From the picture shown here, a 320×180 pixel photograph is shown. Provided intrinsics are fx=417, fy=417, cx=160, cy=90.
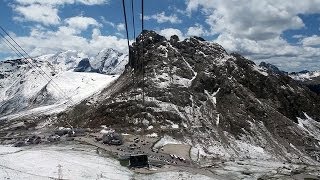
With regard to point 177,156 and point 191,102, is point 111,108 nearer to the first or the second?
point 191,102

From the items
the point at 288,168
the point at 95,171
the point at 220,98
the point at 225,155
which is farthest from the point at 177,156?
the point at 220,98

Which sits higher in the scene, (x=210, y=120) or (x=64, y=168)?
(x=210, y=120)

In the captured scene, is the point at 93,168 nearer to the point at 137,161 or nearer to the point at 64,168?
the point at 64,168

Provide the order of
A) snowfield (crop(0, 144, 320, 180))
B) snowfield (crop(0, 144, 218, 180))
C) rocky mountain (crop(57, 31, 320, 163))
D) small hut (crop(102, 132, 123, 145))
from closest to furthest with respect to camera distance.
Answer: snowfield (crop(0, 144, 218, 180))
snowfield (crop(0, 144, 320, 180))
small hut (crop(102, 132, 123, 145))
rocky mountain (crop(57, 31, 320, 163))

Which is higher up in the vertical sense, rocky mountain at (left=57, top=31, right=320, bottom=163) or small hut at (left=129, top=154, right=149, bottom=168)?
rocky mountain at (left=57, top=31, right=320, bottom=163)

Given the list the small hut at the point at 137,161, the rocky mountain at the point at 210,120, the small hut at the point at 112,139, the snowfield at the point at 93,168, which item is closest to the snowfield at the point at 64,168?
the snowfield at the point at 93,168

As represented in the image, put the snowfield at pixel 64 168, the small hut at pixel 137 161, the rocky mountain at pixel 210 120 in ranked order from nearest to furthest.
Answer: the snowfield at pixel 64 168, the small hut at pixel 137 161, the rocky mountain at pixel 210 120

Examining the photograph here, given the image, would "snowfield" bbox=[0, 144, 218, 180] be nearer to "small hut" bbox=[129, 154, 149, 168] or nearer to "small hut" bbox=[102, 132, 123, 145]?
"small hut" bbox=[129, 154, 149, 168]

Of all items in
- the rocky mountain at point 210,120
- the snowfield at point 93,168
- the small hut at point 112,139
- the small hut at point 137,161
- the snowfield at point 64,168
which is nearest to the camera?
the snowfield at point 64,168

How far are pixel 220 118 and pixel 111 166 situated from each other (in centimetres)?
8975

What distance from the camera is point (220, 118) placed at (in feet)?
577

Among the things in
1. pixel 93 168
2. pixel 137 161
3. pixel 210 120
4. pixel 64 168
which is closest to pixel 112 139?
pixel 137 161

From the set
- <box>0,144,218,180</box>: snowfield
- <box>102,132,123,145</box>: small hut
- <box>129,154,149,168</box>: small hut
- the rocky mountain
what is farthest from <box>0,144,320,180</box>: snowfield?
the rocky mountain

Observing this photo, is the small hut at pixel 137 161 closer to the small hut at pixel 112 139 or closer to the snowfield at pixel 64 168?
the snowfield at pixel 64 168
